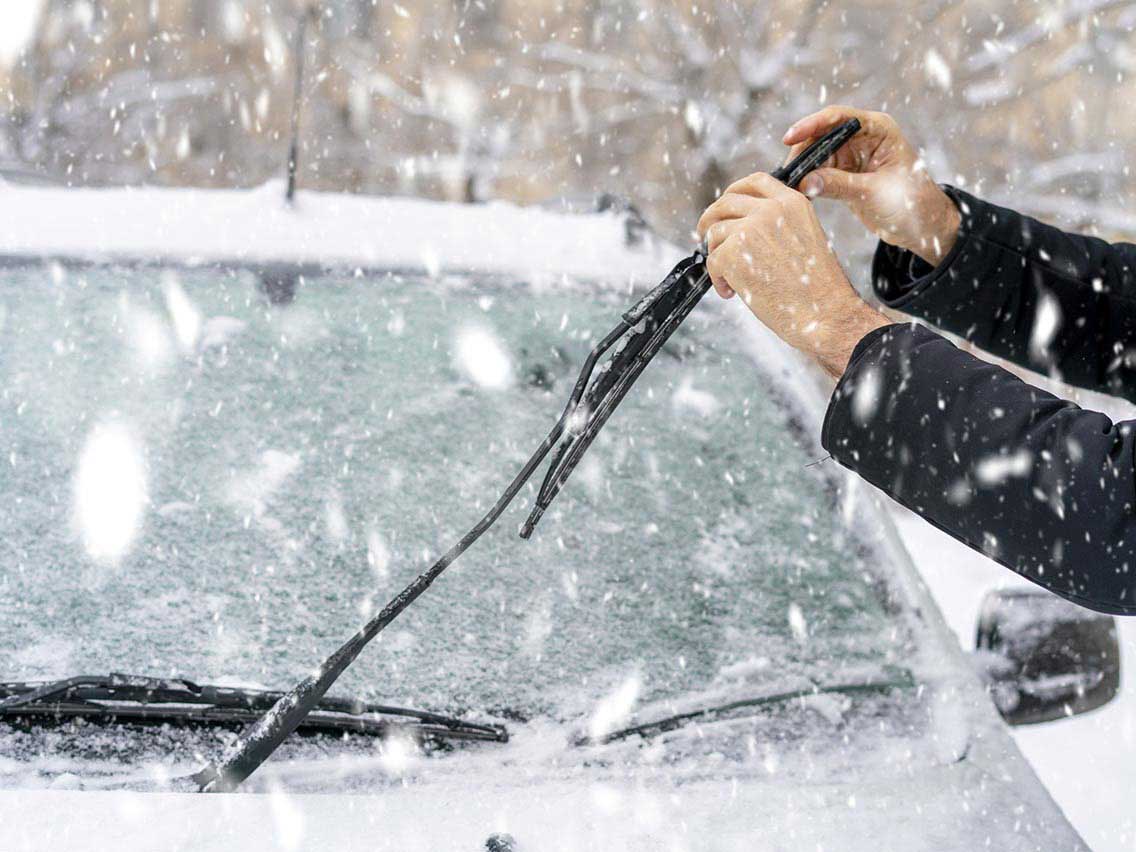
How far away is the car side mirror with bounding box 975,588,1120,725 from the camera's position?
188cm

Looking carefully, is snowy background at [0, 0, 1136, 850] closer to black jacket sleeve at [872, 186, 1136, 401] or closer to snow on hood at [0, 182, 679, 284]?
snow on hood at [0, 182, 679, 284]

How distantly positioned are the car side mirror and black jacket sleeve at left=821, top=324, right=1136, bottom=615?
0.66m

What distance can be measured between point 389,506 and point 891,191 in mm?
1042

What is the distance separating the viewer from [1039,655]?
1890 mm

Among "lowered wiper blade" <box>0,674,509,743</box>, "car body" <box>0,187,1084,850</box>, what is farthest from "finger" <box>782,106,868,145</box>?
"lowered wiper blade" <box>0,674,509,743</box>

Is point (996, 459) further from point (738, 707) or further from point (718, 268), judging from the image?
point (738, 707)

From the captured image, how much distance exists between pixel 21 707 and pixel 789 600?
4.14ft

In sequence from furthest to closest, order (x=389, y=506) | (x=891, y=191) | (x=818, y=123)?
(x=389, y=506), (x=891, y=191), (x=818, y=123)

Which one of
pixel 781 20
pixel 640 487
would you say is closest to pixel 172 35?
pixel 781 20

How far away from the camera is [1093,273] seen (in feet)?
6.36

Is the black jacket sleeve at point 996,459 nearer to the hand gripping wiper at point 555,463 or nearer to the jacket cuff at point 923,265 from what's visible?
the hand gripping wiper at point 555,463

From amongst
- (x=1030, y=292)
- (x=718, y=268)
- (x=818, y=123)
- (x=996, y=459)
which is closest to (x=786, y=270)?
(x=718, y=268)

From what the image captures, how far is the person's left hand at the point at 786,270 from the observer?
132cm

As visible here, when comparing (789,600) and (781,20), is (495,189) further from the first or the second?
(789,600)
